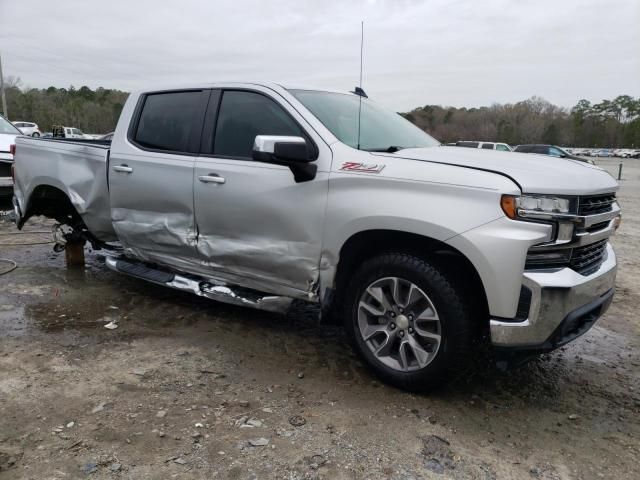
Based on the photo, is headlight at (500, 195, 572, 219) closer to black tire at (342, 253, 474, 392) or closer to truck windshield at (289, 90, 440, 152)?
black tire at (342, 253, 474, 392)

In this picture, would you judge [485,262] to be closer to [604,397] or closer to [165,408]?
[604,397]

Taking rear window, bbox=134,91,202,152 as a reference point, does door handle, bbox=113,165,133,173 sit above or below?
below

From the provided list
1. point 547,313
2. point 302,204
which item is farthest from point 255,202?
point 547,313

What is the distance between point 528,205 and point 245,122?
2.12 m

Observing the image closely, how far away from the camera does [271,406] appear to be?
118 inches

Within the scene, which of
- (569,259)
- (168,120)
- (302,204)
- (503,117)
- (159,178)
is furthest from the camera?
(503,117)

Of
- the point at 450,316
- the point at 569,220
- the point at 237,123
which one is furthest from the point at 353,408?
the point at 237,123

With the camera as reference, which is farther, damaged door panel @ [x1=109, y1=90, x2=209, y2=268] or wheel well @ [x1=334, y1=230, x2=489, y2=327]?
damaged door panel @ [x1=109, y1=90, x2=209, y2=268]

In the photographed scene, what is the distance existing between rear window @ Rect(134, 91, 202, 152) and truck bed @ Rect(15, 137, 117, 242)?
459 mm

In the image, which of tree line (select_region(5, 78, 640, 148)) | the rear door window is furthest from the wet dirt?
tree line (select_region(5, 78, 640, 148))

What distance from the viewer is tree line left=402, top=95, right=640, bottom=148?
90250 millimetres

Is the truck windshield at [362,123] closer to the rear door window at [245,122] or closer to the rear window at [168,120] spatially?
the rear door window at [245,122]

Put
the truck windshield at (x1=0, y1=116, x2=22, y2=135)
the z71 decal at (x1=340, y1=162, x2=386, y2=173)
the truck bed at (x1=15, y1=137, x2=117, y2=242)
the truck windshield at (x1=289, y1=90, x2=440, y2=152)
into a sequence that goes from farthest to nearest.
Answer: the truck windshield at (x1=0, y1=116, x2=22, y2=135), the truck bed at (x1=15, y1=137, x2=117, y2=242), the truck windshield at (x1=289, y1=90, x2=440, y2=152), the z71 decal at (x1=340, y1=162, x2=386, y2=173)

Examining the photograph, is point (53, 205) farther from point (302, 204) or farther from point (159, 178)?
point (302, 204)
